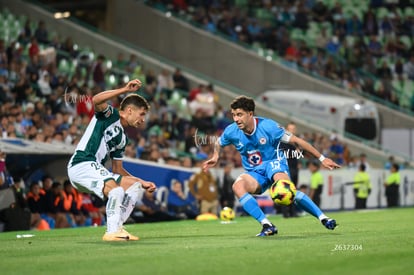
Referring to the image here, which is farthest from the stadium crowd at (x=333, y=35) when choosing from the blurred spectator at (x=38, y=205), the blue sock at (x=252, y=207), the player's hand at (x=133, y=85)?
the player's hand at (x=133, y=85)

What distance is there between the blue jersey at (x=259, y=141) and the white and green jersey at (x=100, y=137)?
1999mm

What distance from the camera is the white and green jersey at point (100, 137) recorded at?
1341 centimetres

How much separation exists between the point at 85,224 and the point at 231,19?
64.3 feet

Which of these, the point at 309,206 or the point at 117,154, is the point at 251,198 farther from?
the point at 117,154

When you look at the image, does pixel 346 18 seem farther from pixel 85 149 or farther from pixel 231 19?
pixel 85 149

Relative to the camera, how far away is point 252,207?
46.8 ft

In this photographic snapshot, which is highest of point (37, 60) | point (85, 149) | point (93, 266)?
point (37, 60)

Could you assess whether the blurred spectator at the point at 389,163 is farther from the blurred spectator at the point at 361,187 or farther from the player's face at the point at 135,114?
the player's face at the point at 135,114

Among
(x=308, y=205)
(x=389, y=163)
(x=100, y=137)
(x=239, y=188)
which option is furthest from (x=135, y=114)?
(x=389, y=163)

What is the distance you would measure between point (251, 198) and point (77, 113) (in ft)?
45.2

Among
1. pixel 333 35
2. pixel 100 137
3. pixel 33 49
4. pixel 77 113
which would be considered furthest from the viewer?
pixel 333 35

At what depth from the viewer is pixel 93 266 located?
10.3 metres

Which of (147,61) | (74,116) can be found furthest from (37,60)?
(147,61)

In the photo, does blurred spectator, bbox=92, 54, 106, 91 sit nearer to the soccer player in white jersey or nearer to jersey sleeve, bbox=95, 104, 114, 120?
the soccer player in white jersey
